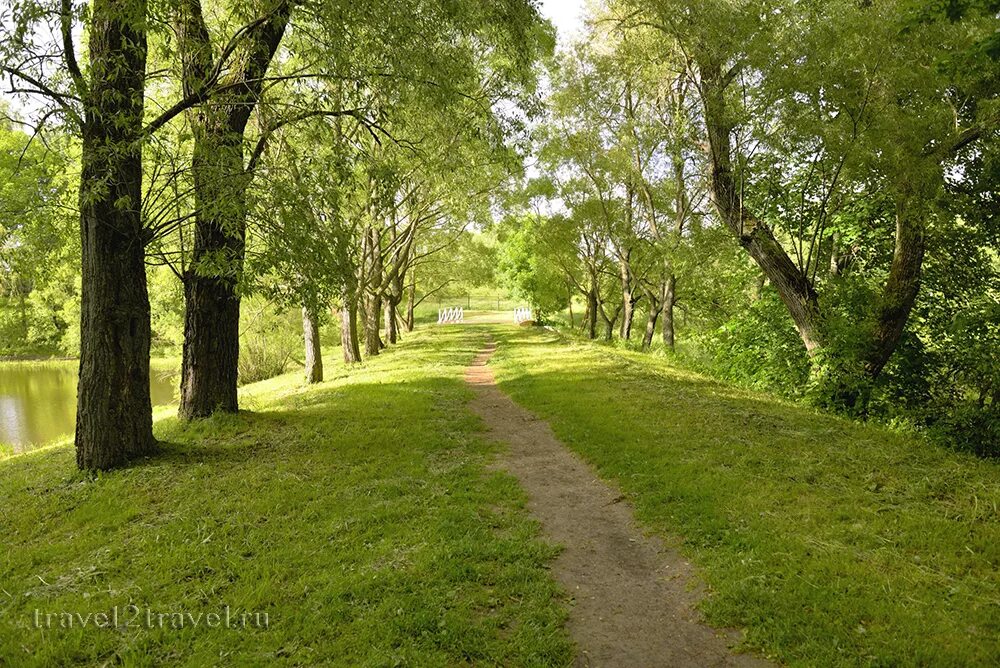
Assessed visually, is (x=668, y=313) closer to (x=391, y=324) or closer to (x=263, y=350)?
(x=391, y=324)

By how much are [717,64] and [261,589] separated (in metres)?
13.4

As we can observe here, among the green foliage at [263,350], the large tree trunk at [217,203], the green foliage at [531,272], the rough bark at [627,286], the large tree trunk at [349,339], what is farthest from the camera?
the green foliage at [531,272]

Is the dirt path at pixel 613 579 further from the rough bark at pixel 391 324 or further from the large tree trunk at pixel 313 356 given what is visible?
the rough bark at pixel 391 324

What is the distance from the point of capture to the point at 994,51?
237 inches

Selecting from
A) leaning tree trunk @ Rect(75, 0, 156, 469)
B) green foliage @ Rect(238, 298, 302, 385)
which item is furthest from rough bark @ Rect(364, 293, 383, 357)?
leaning tree trunk @ Rect(75, 0, 156, 469)

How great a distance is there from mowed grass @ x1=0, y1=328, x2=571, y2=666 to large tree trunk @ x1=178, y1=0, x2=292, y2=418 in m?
1.05

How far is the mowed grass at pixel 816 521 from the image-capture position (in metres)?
4.20

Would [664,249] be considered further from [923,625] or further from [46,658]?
[46,658]

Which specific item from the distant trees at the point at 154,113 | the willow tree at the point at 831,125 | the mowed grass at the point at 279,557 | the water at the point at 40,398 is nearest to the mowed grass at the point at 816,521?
the mowed grass at the point at 279,557

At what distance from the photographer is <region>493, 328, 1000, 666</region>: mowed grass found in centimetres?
420

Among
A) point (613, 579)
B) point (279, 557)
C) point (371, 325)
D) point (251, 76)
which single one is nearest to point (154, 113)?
point (251, 76)

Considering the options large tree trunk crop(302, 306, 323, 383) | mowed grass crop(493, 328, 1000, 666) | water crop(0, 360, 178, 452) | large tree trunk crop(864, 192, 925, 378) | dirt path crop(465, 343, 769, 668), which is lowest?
water crop(0, 360, 178, 452)

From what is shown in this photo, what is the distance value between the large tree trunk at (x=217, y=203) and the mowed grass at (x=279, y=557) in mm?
1053

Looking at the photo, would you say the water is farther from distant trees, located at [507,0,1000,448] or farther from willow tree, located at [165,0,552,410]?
distant trees, located at [507,0,1000,448]
